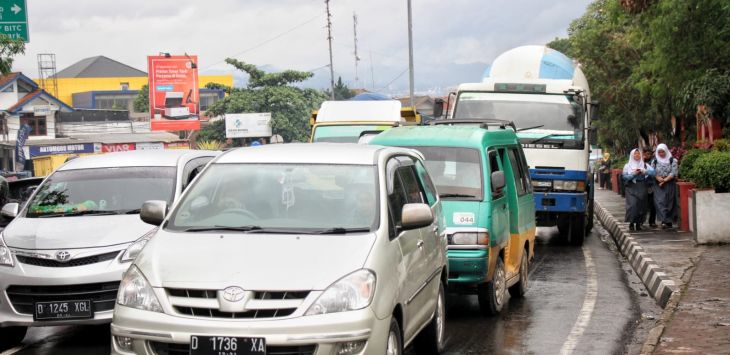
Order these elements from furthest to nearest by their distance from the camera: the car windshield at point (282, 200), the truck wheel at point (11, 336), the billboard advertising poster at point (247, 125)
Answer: the billboard advertising poster at point (247, 125)
the truck wheel at point (11, 336)
the car windshield at point (282, 200)

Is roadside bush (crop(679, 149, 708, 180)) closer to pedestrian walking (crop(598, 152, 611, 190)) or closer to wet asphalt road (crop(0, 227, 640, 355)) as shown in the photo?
wet asphalt road (crop(0, 227, 640, 355))

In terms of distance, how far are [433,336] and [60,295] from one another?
3.19 meters

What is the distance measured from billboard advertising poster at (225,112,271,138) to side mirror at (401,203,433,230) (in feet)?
224

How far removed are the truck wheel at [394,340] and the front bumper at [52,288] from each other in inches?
121

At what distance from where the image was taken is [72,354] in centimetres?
860

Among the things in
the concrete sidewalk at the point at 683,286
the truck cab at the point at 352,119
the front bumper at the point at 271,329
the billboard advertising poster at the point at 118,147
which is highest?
the truck cab at the point at 352,119

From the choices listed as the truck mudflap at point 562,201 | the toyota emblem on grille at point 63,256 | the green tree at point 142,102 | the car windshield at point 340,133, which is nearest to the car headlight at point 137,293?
the toyota emblem on grille at point 63,256

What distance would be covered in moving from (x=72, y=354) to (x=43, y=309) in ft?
1.55

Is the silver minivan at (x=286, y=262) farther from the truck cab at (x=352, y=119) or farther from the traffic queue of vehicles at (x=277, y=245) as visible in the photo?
the truck cab at (x=352, y=119)

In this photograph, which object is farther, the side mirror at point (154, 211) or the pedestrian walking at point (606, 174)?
the pedestrian walking at point (606, 174)

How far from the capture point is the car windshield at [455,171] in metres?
10.7

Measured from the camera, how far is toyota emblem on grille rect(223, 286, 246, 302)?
5906 mm

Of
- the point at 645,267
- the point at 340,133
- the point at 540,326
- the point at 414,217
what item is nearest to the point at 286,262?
the point at 414,217

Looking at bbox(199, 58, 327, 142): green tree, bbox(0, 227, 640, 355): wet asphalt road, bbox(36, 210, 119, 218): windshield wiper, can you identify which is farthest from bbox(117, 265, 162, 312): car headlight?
bbox(199, 58, 327, 142): green tree
